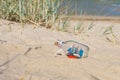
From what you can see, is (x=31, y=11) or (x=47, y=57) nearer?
(x=47, y=57)

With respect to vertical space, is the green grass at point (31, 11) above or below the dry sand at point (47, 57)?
above

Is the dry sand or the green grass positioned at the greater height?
the green grass

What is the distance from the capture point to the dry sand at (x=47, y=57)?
3.52 m

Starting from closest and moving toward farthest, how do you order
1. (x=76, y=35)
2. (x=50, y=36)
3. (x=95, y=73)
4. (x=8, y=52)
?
1. (x=95, y=73)
2. (x=8, y=52)
3. (x=50, y=36)
4. (x=76, y=35)

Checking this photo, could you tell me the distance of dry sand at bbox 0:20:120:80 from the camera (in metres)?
3.52

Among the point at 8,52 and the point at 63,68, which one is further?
the point at 8,52

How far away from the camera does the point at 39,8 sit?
5609 millimetres

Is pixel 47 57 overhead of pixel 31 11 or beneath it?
beneath

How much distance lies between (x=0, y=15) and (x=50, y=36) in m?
1.00

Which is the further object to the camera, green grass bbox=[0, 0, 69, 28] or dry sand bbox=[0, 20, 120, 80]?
green grass bbox=[0, 0, 69, 28]

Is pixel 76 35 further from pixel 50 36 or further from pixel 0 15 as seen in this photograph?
pixel 0 15

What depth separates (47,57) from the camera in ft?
13.3

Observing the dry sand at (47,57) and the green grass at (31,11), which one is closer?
the dry sand at (47,57)

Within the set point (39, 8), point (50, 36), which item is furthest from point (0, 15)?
point (50, 36)
